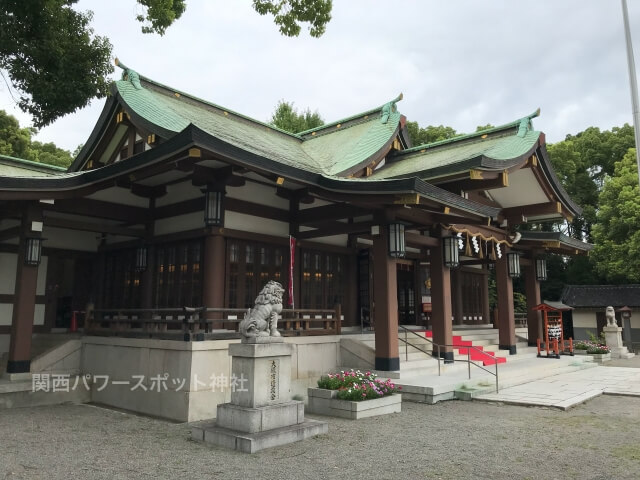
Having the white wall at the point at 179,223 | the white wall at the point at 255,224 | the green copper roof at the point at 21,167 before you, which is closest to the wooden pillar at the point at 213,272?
the white wall at the point at 255,224

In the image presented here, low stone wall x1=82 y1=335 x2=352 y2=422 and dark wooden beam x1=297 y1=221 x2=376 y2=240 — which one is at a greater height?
dark wooden beam x1=297 y1=221 x2=376 y2=240

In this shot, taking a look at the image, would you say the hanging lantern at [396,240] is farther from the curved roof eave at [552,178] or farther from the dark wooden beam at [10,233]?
the dark wooden beam at [10,233]

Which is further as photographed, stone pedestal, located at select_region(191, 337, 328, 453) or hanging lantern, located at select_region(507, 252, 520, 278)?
hanging lantern, located at select_region(507, 252, 520, 278)

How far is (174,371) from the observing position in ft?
36.1

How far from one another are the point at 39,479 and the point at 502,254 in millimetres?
16862

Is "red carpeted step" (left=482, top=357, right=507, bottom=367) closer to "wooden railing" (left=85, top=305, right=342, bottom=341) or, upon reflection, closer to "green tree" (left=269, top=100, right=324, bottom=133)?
"wooden railing" (left=85, top=305, right=342, bottom=341)

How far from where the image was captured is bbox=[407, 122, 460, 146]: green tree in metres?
40.3

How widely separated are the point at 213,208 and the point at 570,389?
10.5 m

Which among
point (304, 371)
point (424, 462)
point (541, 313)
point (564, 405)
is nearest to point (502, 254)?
point (541, 313)

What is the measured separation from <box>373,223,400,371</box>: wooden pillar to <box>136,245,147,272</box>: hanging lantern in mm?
6812

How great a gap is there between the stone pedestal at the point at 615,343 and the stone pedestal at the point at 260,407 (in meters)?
20.7

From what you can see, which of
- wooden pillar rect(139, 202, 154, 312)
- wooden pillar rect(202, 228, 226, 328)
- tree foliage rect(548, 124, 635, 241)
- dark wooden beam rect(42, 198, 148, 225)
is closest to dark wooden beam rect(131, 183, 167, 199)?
wooden pillar rect(139, 202, 154, 312)

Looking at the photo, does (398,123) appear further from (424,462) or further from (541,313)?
(424,462)

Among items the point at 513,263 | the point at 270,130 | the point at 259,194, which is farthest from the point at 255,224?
the point at 513,263
